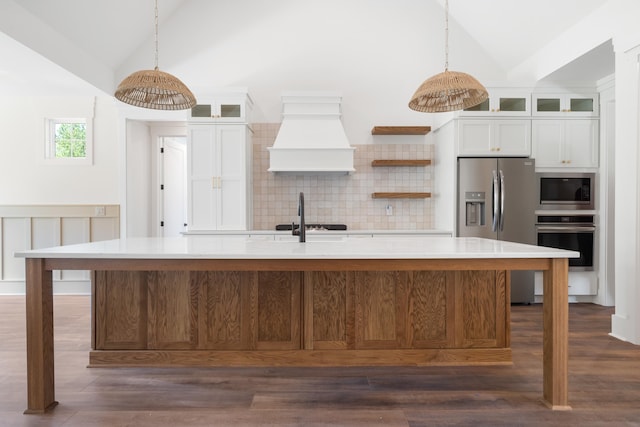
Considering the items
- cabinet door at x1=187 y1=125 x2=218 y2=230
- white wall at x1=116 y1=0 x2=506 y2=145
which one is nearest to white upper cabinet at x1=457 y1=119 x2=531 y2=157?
white wall at x1=116 y1=0 x2=506 y2=145

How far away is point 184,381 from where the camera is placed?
8.36 ft

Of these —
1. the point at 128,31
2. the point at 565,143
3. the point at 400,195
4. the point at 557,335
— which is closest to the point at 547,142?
the point at 565,143

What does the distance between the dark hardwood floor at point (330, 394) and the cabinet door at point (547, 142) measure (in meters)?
2.29

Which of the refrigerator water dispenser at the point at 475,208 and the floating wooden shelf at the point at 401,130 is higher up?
the floating wooden shelf at the point at 401,130

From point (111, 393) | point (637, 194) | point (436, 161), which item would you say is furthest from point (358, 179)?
point (111, 393)

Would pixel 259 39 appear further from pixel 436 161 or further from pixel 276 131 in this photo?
pixel 436 161

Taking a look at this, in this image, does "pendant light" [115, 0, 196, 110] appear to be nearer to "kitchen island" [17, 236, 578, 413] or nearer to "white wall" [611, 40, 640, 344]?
"kitchen island" [17, 236, 578, 413]

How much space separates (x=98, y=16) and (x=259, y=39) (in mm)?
1833

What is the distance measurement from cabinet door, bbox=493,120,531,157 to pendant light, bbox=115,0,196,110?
11.2 ft

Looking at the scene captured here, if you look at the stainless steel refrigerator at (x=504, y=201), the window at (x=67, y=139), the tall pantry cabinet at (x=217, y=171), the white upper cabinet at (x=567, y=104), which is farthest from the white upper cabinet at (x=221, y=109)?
the white upper cabinet at (x=567, y=104)

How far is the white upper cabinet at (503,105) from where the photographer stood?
15.0ft

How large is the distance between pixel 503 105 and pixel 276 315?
142 inches

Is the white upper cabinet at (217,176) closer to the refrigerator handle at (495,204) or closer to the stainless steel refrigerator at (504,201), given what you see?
the stainless steel refrigerator at (504,201)

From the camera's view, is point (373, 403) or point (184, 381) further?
point (184, 381)
